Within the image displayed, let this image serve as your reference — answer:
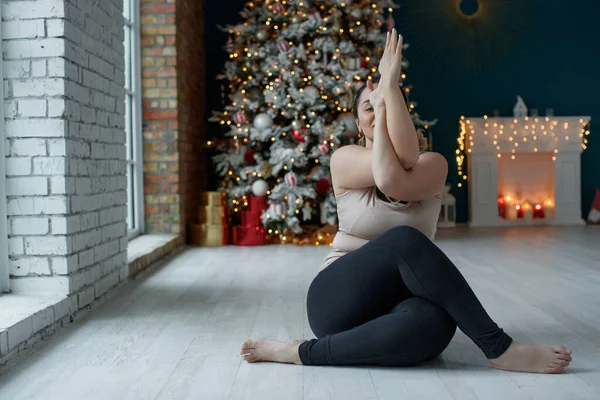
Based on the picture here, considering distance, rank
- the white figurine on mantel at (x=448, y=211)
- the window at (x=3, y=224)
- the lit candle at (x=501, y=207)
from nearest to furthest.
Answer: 1. the window at (x=3, y=224)
2. the white figurine on mantel at (x=448, y=211)
3. the lit candle at (x=501, y=207)

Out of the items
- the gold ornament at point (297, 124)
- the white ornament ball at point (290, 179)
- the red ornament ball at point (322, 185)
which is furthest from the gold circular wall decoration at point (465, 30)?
the white ornament ball at point (290, 179)

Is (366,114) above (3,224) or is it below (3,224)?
above

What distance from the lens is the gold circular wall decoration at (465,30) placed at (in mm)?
8125

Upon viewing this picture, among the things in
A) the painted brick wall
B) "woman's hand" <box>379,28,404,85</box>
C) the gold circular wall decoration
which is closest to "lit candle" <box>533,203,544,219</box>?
the gold circular wall decoration

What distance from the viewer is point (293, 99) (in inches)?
258

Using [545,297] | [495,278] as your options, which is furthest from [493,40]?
[545,297]

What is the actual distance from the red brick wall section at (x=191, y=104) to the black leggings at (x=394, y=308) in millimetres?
3908

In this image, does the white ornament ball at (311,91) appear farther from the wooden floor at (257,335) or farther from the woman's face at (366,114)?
the woman's face at (366,114)

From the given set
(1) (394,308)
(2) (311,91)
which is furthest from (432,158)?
(2) (311,91)

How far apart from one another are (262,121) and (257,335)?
3.76 meters

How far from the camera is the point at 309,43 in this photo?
6.75m

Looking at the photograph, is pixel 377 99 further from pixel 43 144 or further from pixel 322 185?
pixel 322 185

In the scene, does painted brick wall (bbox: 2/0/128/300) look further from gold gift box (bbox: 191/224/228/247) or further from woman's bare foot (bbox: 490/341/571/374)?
gold gift box (bbox: 191/224/228/247)

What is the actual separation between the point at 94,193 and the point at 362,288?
177 cm
